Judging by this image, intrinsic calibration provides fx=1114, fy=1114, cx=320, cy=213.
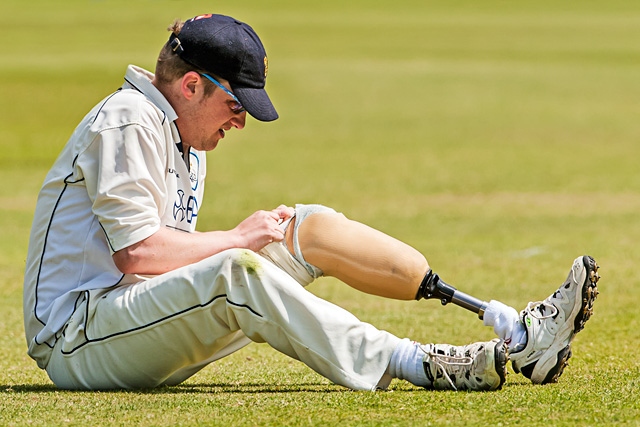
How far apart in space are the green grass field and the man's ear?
125 cm

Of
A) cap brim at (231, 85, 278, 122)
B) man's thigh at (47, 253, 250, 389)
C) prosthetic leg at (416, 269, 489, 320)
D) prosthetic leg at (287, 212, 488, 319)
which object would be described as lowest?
man's thigh at (47, 253, 250, 389)

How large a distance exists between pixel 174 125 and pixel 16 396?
129cm

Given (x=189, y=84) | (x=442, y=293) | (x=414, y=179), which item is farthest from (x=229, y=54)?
(x=414, y=179)

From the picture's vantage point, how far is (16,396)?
14.9ft

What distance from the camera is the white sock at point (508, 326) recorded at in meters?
4.62

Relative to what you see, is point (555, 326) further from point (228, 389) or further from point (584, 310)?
point (228, 389)

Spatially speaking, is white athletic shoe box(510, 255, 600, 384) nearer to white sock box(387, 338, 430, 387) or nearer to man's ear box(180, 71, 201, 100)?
white sock box(387, 338, 430, 387)

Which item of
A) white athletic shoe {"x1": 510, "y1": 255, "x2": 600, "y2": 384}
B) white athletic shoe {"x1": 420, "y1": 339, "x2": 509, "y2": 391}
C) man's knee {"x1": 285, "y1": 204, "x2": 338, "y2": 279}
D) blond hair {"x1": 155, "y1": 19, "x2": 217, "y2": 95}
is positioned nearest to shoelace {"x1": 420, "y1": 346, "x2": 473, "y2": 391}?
white athletic shoe {"x1": 420, "y1": 339, "x2": 509, "y2": 391}

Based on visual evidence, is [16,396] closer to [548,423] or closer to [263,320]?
[263,320]

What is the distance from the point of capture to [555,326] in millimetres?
4598

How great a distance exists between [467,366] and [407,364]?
0.23 m

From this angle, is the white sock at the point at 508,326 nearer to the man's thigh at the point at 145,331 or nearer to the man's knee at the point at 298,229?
the man's knee at the point at 298,229

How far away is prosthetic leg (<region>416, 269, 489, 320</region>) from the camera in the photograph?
467 centimetres

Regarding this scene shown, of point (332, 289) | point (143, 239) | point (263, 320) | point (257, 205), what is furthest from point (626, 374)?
point (257, 205)
